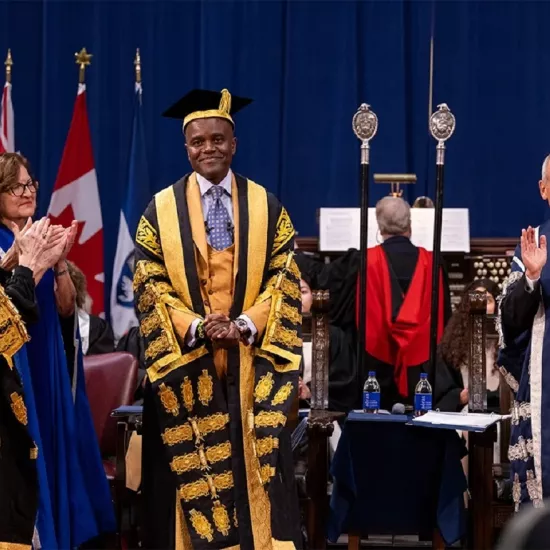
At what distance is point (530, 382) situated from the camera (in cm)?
392

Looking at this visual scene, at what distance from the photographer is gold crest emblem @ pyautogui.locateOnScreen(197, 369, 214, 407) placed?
3811 millimetres

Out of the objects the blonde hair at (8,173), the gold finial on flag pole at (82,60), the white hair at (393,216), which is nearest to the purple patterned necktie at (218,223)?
the blonde hair at (8,173)

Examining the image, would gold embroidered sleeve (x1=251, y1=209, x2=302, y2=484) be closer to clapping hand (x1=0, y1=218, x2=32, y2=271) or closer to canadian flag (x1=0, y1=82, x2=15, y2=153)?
clapping hand (x1=0, y1=218, x2=32, y2=271)

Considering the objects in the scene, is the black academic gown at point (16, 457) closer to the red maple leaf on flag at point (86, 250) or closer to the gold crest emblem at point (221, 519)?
the gold crest emblem at point (221, 519)

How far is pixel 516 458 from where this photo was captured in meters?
3.96

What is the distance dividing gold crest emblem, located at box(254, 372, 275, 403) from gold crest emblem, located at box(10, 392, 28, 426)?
81cm

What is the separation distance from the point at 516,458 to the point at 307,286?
239 centimetres

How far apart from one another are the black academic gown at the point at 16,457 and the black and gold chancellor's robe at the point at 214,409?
17.3 inches

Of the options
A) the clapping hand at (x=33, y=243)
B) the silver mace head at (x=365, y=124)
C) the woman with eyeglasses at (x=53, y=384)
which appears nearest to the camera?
the clapping hand at (x=33, y=243)

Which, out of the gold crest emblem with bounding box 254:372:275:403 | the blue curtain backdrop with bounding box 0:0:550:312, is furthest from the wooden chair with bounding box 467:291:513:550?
the blue curtain backdrop with bounding box 0:0:550:312

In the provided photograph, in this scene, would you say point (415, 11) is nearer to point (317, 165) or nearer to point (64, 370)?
point (317, 165)

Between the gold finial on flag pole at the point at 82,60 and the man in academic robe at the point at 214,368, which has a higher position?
the gold finial on flag pole at the point at 82,60

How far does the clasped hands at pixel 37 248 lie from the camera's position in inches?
145

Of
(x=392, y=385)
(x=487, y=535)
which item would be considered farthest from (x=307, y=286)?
(x=487, y=535)
